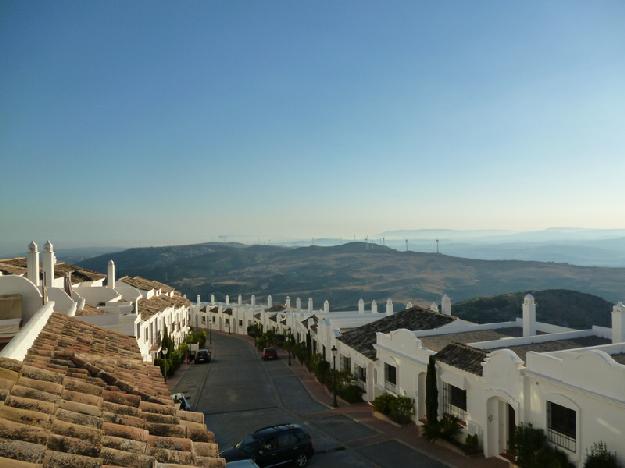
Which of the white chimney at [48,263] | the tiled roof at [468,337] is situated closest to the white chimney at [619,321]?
the tiled roof at [468,337]

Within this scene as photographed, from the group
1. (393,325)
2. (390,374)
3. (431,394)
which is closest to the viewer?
(431,394)

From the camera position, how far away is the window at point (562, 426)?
527 inches

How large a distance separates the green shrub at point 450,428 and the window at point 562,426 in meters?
4.03

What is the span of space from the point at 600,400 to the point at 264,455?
10819 mm

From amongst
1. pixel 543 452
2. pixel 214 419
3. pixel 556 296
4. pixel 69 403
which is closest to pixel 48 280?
pixel 214 419

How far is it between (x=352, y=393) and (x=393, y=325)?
175 inches

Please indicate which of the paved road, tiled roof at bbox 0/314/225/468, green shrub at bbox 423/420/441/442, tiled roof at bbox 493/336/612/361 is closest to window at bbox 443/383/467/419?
green shrub at bbox 423/420/441/442

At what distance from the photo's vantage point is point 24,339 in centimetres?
718

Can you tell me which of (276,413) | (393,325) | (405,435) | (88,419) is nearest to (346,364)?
(393,325)

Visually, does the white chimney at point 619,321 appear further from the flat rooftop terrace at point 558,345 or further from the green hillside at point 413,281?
the green hillside at point 413,281

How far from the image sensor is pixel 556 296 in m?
77.9

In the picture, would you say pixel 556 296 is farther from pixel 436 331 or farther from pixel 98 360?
pixel 98 360

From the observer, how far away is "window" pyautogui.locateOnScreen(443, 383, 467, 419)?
1769cm

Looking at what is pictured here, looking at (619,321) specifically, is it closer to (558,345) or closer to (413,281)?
(558,345)
